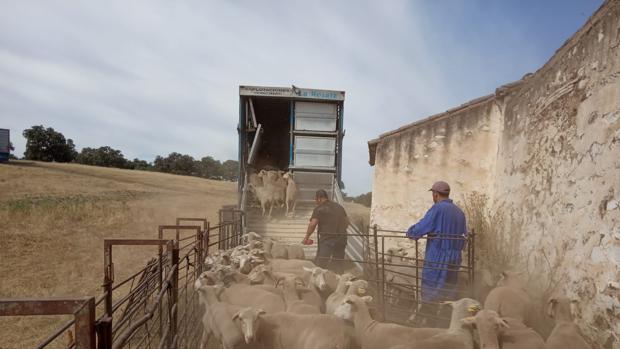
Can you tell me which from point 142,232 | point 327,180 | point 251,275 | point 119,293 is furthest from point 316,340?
point 142,232

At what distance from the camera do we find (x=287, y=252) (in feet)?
26.5

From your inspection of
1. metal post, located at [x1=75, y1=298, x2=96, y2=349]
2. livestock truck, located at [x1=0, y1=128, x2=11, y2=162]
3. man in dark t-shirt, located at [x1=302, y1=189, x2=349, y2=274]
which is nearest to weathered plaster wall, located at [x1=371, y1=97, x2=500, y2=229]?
man in dark t-shirt, located at [x1=302, y1=189, x2=349, y2=274]

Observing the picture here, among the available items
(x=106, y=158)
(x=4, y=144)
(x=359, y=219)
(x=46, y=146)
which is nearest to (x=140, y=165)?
(x=106, y=158)

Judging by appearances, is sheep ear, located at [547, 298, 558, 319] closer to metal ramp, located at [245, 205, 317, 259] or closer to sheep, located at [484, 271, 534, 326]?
sheep, located at [484, 271, 534, 326]

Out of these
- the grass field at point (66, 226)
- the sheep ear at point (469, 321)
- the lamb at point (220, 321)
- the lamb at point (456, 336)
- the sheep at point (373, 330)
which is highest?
the sheep ear at point (469, 321)

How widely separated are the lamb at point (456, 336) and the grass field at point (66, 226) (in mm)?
7761

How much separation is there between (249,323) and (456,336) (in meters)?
1.91

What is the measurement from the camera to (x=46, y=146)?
62656 mm

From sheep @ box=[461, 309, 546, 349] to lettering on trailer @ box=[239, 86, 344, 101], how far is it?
9.00 m

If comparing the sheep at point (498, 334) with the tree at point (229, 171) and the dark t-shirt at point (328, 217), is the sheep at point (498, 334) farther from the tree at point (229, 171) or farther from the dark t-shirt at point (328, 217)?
the tree at point (229, 171)

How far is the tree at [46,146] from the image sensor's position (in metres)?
61.2

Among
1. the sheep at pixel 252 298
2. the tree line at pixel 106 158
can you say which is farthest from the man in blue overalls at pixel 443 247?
the tree line at pixel 106 158

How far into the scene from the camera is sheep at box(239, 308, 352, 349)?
3.61 meters

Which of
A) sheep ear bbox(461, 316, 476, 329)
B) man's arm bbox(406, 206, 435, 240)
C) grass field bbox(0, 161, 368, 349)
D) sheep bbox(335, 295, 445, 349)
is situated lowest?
grass field bbox(0, 161, 368, 349)
